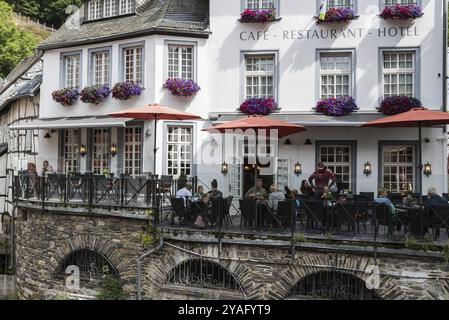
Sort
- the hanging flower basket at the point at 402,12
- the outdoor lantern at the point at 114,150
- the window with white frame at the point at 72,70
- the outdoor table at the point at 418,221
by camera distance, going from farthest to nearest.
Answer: the window with white frame at the point at 72,70 < the outdoor lantern at the point at 114,150 < the hanging flower basket at the point at 402,12 < the outdoor table at the point at 418,221

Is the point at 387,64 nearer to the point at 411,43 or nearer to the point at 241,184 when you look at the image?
the point at 411,43

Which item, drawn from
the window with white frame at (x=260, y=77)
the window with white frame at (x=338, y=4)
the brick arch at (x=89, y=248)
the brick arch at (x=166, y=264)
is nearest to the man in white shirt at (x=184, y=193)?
the brick arch at (x=166, y=264)

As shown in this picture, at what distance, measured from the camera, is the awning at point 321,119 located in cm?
1547

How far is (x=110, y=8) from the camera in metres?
18.9

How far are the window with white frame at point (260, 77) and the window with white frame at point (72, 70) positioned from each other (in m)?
5.82

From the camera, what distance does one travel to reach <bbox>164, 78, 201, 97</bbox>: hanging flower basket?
1644cm

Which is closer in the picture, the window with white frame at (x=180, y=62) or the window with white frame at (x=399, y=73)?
the window with white frame at (x=399, y=73)

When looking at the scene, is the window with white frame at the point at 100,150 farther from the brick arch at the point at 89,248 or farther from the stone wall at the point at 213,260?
the brick arch at the point at 89,248

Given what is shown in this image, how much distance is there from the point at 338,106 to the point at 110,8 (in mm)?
8694

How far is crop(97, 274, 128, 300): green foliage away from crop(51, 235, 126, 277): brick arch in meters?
0.28

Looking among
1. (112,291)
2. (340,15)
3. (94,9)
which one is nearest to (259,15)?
(340,15)

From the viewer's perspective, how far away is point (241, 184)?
1681 cm
